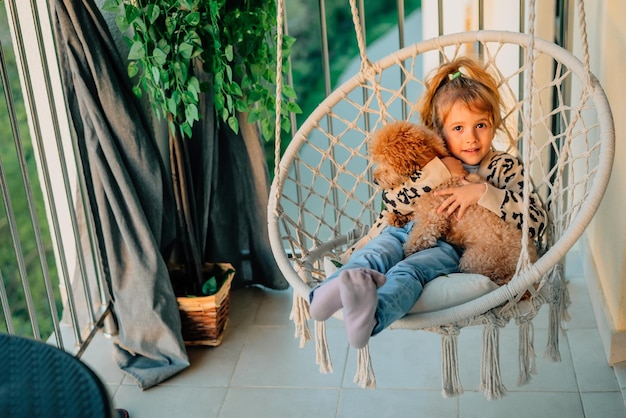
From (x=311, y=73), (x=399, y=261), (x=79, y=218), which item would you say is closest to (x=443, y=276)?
(x=399, y=261)

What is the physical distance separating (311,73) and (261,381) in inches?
76.0

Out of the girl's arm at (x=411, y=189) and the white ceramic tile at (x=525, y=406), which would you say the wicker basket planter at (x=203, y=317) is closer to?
the girl's arm at (x=411, y=189)

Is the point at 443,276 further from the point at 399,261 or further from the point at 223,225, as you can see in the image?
the point at 223,225

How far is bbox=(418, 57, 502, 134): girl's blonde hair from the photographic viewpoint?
78.7 inches

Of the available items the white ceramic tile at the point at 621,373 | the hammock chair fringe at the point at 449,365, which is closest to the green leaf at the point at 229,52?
the hammock chair fringe at the point at 449,365

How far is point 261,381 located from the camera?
7.91ft

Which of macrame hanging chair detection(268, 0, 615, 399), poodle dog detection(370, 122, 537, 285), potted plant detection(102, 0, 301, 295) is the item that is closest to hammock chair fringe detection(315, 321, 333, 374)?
macrame hanging chair detection(268, 0, 615, 399)

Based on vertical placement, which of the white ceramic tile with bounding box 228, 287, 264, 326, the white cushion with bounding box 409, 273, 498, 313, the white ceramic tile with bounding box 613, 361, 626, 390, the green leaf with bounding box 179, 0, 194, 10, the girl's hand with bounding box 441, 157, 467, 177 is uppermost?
the green leaf with bounding box 179, 0, 194, 10

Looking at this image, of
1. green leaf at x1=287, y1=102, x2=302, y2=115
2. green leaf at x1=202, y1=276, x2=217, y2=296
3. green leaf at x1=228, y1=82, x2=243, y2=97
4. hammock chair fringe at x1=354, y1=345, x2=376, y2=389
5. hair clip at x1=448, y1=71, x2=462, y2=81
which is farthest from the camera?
green leaf at x1=202, y1=276, x2=217, y2=296

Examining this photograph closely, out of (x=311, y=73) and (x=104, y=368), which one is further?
(x=311, y=73)

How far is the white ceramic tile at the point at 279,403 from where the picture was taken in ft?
7.41

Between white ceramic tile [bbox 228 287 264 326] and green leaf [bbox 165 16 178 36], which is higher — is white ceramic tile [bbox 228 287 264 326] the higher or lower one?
the lower one

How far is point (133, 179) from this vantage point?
237 centimetres

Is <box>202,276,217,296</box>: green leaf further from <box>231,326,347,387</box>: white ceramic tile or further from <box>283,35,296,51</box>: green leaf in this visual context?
<box>283,35,296,51</box>: green leaf
